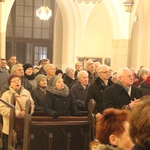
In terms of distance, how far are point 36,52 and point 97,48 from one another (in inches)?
124

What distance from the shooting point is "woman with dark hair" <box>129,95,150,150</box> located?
1868 mm

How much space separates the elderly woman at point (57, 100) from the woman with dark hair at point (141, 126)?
163 inches

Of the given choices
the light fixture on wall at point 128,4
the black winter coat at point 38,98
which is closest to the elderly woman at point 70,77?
the black winter coat at point 38,98

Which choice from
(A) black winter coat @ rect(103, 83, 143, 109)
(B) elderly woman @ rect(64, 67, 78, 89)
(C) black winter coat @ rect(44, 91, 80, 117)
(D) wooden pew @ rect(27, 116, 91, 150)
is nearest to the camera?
(D) wooden pew @ rect(27, 116, 91, 150)

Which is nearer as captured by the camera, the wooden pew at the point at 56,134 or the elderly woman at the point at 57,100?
the wooden pew at the point at 56,134

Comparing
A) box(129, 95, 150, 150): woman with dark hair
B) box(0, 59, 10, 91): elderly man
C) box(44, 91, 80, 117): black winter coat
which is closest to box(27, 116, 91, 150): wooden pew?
box(44, 91, 80, 117): black winter coat

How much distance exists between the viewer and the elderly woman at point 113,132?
2.65 m

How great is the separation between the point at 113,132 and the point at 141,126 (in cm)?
81

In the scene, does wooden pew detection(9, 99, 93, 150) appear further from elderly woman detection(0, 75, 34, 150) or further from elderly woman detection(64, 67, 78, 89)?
elderly woman detection(64, 67, 78, 89)

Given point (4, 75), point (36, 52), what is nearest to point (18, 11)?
point (36, 52)

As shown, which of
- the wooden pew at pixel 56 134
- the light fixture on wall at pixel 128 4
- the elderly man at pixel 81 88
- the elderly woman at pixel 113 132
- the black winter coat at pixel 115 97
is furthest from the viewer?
the light fixture on wall at pixel 128 4

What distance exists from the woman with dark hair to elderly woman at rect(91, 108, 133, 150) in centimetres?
70

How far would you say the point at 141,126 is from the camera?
6.15 ft

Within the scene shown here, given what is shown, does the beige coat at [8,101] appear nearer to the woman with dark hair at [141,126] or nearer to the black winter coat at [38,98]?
the black winter coat at [38,98]
